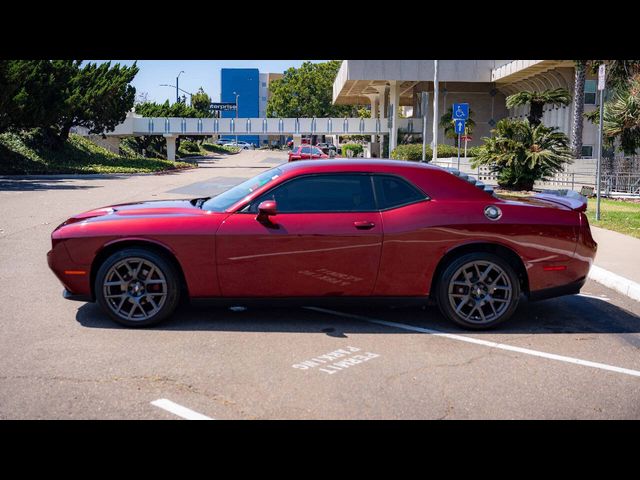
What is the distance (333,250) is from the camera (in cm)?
643

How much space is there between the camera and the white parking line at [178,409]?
439 centimetres

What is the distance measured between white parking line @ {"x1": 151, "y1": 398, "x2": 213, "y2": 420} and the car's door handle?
255 cm

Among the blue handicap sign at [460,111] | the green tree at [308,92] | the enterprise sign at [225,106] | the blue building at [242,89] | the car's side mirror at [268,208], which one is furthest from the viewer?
the blue building at [242,89]

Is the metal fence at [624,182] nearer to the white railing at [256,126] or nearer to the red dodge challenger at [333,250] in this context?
the red dodge challenger at [333,250]

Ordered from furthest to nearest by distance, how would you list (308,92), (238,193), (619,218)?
(308,92), (619,218), (238,193)

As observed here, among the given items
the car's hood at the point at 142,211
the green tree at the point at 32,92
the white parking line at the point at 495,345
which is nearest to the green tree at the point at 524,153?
the white parking line at the point at 495,345

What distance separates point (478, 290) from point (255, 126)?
63.2 metres

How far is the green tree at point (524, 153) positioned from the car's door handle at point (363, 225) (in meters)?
16.6

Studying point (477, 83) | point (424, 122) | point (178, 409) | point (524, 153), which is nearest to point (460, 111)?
point (524, 153)

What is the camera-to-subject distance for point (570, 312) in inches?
292

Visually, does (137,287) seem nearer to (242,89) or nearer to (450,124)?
(450,124)
